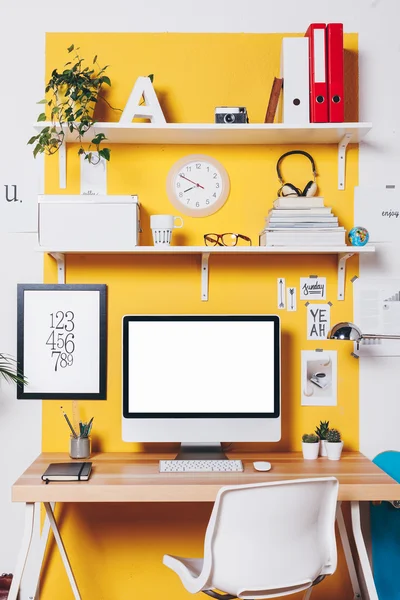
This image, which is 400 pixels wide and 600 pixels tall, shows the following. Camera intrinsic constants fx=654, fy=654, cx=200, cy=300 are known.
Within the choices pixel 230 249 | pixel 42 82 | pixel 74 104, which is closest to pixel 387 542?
pixel 230 249

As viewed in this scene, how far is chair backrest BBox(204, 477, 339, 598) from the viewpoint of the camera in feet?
5.97

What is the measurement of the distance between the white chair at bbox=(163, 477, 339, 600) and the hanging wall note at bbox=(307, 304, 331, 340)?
0.83 m

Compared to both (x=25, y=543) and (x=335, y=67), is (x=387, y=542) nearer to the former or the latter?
(x=25, y=543)

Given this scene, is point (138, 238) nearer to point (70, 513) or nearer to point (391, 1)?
point (70, 513)

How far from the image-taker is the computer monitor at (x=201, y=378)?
2.40 meters

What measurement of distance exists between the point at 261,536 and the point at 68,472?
2.35ft

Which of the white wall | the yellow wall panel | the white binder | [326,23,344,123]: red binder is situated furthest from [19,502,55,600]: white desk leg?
[326,23,344,123]: red binder

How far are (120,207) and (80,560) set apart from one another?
1394 mm

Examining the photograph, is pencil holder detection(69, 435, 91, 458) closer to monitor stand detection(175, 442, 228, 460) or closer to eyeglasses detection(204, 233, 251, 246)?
monitor stand detection(175, 442, 228, 460)

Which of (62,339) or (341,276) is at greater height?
(341,276)

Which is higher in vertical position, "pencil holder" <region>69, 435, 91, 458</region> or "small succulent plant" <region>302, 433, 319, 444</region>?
"small succulent plant" <region>302, 433, 319, 444</region>

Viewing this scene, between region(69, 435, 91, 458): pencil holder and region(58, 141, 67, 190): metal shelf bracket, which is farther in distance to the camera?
region(58, 141, 67, 190): metal shelf bracket

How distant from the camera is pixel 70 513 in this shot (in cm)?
260

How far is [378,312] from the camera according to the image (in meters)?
2.64
